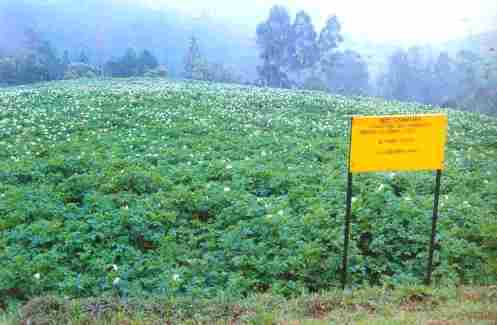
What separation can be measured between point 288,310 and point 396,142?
2041mm

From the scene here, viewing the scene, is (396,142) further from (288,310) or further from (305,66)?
(305,66)

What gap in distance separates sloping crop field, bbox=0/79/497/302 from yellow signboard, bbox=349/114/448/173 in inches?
57.7

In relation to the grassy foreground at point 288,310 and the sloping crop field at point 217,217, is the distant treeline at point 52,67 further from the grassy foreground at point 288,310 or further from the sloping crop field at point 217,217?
the grassy foreground at point 288,310

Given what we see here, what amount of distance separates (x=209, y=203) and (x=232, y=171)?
178cm

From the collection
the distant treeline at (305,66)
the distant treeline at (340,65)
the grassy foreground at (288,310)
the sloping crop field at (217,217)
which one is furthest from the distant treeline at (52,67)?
the grassy foreground at (288,310)

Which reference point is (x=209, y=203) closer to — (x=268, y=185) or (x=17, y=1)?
(x=268, y=185)

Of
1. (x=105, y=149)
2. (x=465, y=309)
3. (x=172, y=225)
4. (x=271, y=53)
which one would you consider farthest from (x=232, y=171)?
(x=271, y=53)

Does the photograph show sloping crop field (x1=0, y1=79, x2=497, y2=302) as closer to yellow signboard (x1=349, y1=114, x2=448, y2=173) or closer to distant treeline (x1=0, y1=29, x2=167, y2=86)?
yellow signboard (x1=349, y1=114, x2=448, y2=173)

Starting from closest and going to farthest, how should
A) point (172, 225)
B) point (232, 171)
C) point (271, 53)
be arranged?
point (172, 225)
point (232, 171)
point (271, 53)

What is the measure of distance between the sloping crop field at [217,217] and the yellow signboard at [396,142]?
4.81 ft

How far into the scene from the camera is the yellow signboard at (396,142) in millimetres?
5441

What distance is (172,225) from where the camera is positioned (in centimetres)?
771

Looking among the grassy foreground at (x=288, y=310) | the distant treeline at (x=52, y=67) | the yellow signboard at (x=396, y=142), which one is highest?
the distant treeline at (x=52, y=67)

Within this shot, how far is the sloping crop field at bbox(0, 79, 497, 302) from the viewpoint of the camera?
628cm
